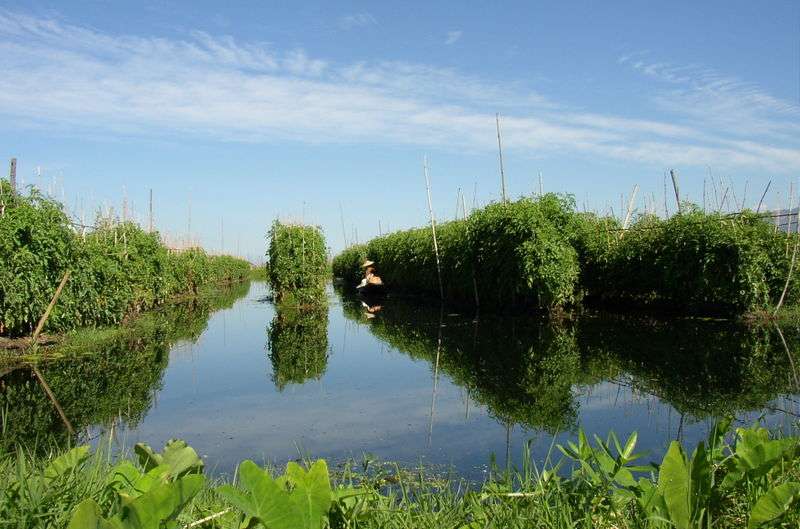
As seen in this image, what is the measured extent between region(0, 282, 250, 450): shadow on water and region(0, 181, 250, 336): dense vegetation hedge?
744 mm

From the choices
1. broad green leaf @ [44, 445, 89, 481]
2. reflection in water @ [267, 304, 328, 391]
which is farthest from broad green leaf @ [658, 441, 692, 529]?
reflection in water @ [267, 304, 328, 391]

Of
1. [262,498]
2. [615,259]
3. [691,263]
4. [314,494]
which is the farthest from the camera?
[615,259]

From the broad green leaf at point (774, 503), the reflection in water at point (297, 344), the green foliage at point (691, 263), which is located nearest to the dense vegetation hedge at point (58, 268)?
the reflection in water at point (297, 344)

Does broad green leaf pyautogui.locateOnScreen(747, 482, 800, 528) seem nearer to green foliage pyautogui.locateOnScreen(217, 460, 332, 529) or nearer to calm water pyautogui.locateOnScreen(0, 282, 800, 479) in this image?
green foliage pyautogui.locateOnScreen(217, 460, 332, 529)

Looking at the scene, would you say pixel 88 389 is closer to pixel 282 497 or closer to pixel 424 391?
pixel 424 391

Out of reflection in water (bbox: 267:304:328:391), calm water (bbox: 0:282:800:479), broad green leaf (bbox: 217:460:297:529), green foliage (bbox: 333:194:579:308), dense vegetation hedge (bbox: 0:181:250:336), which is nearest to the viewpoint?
broad green leaf (bbox: 217:460:297:529)

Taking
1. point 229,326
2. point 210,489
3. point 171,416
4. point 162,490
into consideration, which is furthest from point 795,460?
point 229,326

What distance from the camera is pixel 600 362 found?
858 cm

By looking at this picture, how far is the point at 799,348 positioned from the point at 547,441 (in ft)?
18.2

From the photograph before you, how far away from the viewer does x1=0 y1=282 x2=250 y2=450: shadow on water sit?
233 inches

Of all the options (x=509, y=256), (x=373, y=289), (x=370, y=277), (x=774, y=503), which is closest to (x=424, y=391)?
(x=774, y=503)

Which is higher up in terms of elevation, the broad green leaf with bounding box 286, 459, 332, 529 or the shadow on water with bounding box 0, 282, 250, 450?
the broad green leaf with bounding box 286, 459, 332, 529

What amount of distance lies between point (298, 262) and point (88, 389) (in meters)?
11.0

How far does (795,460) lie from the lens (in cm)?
248
